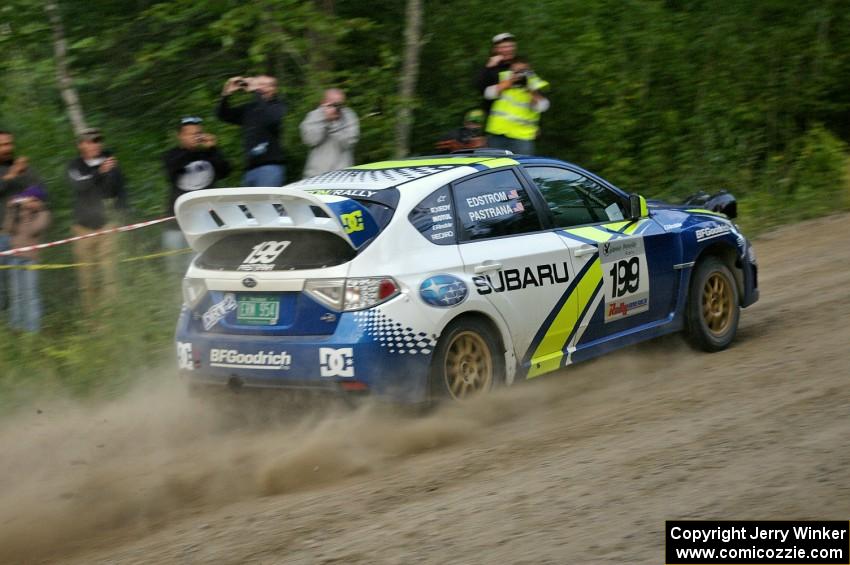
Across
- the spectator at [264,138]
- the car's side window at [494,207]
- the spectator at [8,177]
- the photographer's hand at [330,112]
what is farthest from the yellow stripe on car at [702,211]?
the spectator at [8,177]

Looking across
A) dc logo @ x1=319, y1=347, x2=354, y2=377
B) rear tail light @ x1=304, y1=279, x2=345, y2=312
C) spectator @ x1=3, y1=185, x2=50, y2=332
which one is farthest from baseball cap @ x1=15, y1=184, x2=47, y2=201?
dc logo @ x1=319, y1=347, x2=354, y2=377

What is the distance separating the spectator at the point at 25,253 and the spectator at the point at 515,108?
16.1ft

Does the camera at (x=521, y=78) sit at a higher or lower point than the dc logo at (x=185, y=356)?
higher

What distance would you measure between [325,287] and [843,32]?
1422 cm

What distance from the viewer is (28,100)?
13250 millimetres

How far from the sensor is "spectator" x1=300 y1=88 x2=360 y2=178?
424 inches

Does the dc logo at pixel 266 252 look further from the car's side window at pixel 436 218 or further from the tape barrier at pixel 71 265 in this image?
the tape barrier at pixel 71 265

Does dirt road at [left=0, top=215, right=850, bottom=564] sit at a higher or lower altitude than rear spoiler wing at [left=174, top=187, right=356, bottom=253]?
lower

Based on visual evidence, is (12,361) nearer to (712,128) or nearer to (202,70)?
(202,70)

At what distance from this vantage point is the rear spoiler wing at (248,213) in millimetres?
6465

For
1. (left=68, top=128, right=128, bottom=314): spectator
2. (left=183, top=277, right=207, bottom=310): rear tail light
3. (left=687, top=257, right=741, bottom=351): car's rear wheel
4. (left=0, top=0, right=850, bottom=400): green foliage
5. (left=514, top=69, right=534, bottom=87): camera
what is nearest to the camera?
(left=183, top=277, right=207, bottom=310): rear tail light

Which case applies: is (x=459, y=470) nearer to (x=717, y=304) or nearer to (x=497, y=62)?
(x=717, y=304)

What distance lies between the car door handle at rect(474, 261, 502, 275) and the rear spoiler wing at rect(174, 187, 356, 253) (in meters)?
0.86

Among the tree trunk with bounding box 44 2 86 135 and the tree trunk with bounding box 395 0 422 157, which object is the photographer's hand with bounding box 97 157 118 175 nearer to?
the tree trunk with bounding box 44 2 86 135
